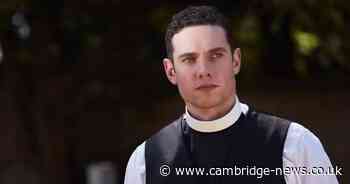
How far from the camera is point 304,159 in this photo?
5.97 ft

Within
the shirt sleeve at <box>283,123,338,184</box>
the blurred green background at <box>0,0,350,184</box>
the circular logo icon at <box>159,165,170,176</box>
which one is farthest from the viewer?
the blurred green background at <box>0,0,350,184</box>

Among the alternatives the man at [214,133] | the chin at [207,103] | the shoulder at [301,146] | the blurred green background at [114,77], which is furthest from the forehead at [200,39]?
the blurred green background at [114,77]

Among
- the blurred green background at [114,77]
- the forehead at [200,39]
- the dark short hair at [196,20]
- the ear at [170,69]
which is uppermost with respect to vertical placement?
the dark short hair at [196,20]

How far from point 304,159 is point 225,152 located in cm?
21

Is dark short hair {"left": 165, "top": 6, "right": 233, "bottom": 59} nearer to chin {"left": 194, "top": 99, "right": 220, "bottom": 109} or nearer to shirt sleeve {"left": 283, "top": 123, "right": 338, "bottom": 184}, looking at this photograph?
chin {"left": 194, "top": 99, "right": 220, "bottom": 109}

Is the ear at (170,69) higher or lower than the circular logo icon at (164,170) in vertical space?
higher

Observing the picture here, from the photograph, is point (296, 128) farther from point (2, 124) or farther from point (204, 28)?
point (2, 124)

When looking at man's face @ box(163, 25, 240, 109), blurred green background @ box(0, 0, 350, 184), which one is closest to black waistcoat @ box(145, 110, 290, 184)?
man's face @ box(163, 25, 240, 109)

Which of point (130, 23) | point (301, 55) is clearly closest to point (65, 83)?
point (130, 23)

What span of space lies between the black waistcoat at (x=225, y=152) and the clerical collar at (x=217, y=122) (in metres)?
0.01

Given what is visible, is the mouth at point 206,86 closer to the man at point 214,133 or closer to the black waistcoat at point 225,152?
the man at point 214,133

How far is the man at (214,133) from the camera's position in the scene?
1841 millimetres

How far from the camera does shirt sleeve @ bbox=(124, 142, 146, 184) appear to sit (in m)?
1.94

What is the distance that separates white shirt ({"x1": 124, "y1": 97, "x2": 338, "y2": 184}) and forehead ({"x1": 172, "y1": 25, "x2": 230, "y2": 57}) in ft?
0.59
